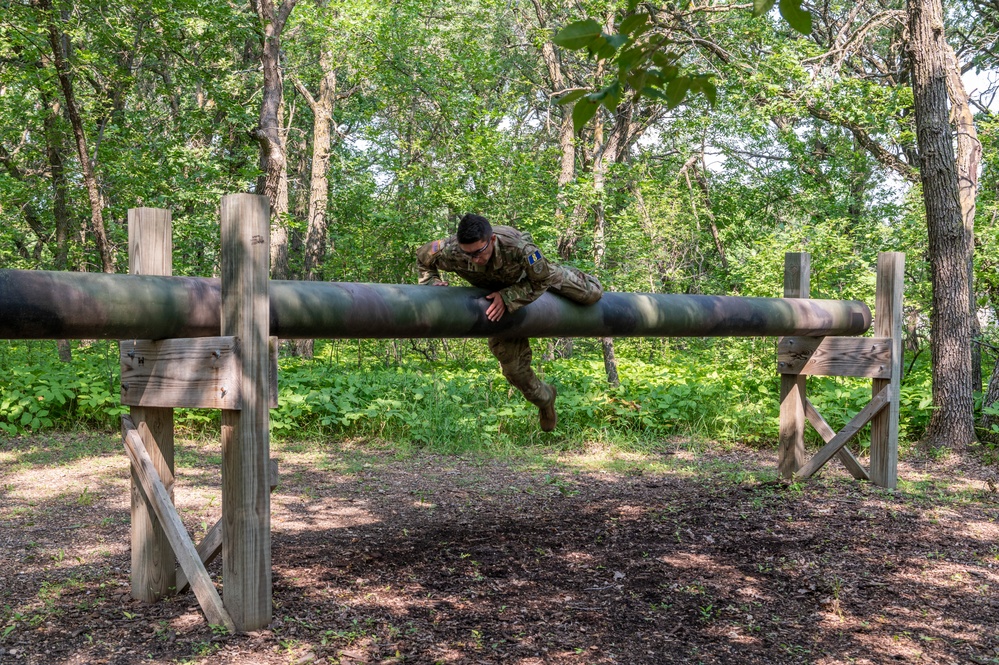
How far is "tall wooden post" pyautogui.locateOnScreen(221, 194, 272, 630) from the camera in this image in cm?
311

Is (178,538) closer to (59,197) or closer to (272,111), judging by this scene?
(272,111)

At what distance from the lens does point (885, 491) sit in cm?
602

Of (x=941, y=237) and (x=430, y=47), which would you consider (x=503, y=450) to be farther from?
(x=430, y=47)

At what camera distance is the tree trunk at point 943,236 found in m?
7.57

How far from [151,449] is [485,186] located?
9174 mm

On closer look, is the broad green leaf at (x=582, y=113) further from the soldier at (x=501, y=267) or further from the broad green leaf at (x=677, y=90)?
the soldier at (x=501, y=267)

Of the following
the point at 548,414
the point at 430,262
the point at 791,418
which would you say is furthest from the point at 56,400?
the point at 791,418

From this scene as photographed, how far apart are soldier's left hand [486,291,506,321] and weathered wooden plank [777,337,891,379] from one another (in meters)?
3.08

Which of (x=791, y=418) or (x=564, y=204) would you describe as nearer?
(x=791, y=418)

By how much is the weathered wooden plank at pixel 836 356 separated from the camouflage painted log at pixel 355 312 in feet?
1.03

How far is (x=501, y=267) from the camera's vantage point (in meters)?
4.22

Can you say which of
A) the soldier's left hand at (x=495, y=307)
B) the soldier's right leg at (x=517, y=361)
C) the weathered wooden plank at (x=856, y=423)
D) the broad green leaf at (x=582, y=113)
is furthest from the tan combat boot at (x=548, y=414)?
the broad green leaf at (x=582, y=113)

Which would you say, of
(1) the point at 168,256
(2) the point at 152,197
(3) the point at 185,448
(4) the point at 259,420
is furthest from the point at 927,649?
(2) the point at 152,197

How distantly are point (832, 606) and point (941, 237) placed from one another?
5.24 metres
